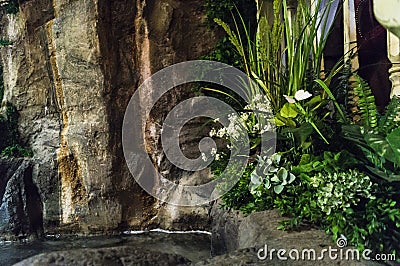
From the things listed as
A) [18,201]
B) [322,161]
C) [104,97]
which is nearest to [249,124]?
[322,161]

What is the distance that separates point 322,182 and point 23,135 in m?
3.99

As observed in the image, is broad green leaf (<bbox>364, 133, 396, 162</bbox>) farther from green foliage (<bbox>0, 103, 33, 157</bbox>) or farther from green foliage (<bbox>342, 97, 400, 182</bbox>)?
green foliage (<bbox>0, 103, 33, 157</bbox>)

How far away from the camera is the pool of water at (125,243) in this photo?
3.82m

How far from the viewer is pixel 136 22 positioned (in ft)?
16.1

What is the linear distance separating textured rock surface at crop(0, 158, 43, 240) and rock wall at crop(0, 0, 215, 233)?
0.09m

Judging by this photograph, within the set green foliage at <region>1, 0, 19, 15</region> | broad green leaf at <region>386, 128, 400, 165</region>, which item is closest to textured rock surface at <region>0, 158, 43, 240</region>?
green foliage at <region>1, 0, 19, 15</region>

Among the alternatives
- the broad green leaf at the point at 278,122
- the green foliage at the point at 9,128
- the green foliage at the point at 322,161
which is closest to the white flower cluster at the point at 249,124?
the green foliage at the point at 322,161

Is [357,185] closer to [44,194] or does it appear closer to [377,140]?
[377,140]

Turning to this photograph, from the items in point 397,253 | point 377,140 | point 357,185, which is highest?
point 377,140

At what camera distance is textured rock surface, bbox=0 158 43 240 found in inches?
190

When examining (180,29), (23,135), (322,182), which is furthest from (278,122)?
(23,135)

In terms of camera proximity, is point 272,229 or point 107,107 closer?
point 272,229

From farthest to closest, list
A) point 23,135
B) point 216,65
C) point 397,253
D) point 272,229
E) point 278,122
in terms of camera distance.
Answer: point 23,135 < point 216,65 < point 278,122 < point 272,229 < point 397,253

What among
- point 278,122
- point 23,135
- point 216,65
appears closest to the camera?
point 278,122
